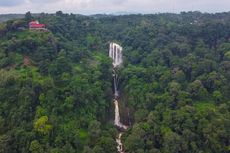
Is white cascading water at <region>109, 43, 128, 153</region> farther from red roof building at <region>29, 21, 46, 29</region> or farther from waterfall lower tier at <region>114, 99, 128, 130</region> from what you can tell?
red roof building at <region>29, 21, 46, 29</region>

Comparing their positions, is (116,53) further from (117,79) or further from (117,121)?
(117,121)

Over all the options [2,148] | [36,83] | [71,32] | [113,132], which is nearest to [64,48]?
[71,32]

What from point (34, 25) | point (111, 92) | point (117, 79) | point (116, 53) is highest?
point (34, 25)

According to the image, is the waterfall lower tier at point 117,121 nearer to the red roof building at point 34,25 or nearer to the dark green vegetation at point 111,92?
the dark green vegetation at point 111,92

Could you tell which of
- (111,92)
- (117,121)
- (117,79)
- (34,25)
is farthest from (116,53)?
(117,121)

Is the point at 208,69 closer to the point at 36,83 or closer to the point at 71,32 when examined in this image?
the point at 36,83

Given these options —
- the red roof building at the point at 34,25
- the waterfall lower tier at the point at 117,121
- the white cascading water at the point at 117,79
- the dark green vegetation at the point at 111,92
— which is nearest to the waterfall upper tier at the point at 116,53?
the white cascading water at the point at 117,79

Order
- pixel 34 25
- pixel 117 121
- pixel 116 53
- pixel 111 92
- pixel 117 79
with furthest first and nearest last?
1. pixel 116 53
2. pixel 34 25
3. pixel 117 79
4. pixel 111 92
5. pixel 117 121
